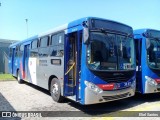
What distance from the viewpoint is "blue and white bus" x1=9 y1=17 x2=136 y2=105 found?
6875mm

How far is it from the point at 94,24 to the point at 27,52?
7.20 meters

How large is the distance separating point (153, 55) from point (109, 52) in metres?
2.59

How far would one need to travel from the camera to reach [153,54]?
29.5ft

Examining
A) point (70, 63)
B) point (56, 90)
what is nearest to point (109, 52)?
point (70, 63)

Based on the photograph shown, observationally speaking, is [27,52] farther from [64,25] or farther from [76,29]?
[76,29]

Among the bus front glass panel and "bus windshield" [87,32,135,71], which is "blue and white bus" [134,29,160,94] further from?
"bus windshield" [87,32,135,71]

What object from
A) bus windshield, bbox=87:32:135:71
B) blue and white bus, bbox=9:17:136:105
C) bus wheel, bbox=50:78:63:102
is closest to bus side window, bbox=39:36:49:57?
blue and white bus, bbox=9:17:136:105

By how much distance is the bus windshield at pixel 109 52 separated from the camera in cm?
693

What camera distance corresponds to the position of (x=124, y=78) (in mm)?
7727

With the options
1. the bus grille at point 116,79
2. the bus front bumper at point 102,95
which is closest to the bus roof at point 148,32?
the bus grille at point 116,79

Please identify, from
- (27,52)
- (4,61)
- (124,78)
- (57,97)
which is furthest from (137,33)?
(4,61)

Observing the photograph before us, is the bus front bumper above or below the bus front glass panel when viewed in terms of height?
below

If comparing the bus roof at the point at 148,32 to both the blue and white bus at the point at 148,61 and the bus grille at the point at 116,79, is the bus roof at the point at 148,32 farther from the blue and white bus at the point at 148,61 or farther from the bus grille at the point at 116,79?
the bus grille at the point at 116,79

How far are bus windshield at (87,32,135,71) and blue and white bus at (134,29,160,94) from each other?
95 centimetres
